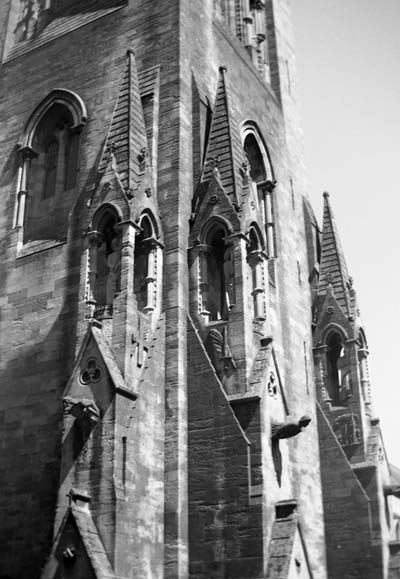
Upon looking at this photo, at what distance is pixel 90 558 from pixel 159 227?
25.4 ft

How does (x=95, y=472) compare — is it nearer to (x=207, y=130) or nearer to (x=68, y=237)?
(x=68, y=237)

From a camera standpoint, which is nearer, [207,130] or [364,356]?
[207,130]

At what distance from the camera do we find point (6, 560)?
1812 cm

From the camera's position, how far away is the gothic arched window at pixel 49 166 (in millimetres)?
22309

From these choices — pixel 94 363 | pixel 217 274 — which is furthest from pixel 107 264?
pixel 94 363

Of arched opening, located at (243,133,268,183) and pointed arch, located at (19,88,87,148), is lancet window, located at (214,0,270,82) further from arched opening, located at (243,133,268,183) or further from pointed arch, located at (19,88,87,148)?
pointed arch, located at (19,88,87,148)

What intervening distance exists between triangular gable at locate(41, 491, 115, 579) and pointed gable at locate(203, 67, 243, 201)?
8.23 metres

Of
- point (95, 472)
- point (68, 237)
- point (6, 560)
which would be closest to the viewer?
point (95, 472)

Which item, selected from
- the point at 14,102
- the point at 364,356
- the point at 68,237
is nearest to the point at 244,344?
the point at 68,237

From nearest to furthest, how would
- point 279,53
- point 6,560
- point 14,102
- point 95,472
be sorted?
point 95,472 → point 6,560 → point 14,102 → point 279,53

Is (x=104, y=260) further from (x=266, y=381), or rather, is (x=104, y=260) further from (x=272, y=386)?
(x=272, y=386)

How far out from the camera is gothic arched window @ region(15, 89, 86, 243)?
22.3m

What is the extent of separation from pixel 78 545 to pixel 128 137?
943 cm

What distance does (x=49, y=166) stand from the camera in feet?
76.9
